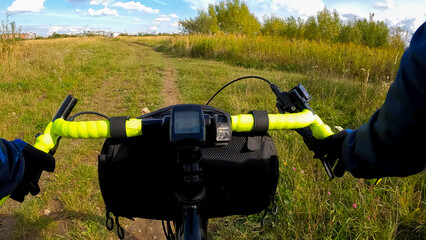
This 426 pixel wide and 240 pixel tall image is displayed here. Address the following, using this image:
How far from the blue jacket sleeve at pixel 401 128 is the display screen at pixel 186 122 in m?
0.43

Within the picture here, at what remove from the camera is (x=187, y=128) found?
70 centimetres

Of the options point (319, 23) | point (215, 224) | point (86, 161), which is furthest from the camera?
point (319, 23)

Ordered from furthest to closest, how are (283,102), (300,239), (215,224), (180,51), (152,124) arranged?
1. (180,51)
2. (215,224)
3. (300,239)
4. (283,102)
5. (152,124)

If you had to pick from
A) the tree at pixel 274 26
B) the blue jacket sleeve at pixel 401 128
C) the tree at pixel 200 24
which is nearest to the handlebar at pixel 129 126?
the blue jacket sleeve at pixel 401 128

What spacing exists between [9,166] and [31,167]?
129 millimetres

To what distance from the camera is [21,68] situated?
7.37 meters

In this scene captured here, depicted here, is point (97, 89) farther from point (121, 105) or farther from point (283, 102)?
point (283, 102)

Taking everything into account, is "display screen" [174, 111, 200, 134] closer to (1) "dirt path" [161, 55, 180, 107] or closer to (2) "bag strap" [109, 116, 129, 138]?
→ (2) "bag strap" [109, 116, 129, 138]

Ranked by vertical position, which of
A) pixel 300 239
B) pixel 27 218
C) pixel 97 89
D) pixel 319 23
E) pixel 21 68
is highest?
pixel 319 23

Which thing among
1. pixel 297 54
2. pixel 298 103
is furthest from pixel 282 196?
pixel 297 54

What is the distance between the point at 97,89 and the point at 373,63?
781cm

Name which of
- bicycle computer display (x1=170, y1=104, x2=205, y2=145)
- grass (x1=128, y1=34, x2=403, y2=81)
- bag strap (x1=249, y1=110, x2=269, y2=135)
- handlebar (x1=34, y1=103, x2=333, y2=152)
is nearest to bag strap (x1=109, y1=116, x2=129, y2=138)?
handlebar (x1=34, y1=103, x2=333, y2=152)

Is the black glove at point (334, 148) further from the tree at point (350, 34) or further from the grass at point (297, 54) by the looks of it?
the tree at point (350, 34)

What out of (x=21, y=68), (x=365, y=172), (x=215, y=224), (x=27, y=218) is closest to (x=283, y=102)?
(x=365, y=172)
